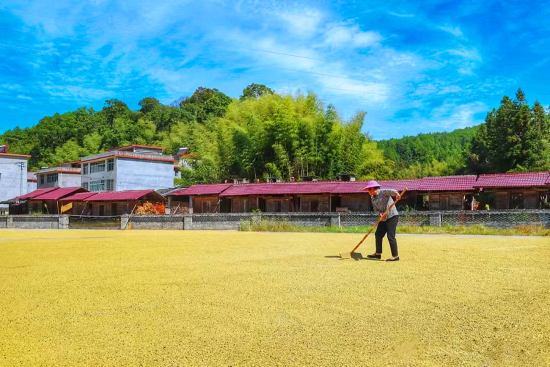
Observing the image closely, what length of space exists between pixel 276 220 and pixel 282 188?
619cm

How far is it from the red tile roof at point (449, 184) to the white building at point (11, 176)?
5132cm

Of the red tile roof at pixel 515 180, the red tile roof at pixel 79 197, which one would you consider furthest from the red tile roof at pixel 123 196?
the red tile roof at pixel 515 180

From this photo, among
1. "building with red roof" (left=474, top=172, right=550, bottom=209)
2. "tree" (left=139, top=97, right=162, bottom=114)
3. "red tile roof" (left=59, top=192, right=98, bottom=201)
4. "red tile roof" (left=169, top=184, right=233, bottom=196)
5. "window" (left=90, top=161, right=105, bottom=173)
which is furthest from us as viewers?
"tree" (left=139, top=97, right=162, bottom=114)

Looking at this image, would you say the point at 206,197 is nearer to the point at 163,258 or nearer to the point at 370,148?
the point at 370,148

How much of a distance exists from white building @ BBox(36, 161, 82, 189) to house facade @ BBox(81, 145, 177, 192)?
490 centimetres

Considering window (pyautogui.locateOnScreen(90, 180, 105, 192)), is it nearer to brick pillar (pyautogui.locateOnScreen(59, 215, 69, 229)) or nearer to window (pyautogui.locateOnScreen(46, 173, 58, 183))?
window (pyautogui.locateOnScreen(46, 173, 58, 183))

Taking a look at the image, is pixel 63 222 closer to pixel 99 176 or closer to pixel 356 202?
pixel 99 176

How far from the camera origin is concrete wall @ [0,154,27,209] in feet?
195

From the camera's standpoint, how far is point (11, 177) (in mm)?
60312

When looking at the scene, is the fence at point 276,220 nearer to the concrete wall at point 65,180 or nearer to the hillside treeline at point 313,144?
the hillside treeline at point 313,144

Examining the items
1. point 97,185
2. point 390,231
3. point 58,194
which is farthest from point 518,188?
point 97,185

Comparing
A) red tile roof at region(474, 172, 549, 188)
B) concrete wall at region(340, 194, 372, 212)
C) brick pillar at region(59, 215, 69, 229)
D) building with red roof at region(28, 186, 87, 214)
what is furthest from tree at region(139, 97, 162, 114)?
red tile roof at region(474, 172, 549, 188)

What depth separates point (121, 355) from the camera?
3.76m

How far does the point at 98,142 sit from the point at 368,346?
68.4m
